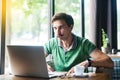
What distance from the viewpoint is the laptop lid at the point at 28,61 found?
170 centimetres

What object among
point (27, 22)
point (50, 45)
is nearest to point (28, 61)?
point (50, 45)

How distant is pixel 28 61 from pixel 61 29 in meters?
0.63

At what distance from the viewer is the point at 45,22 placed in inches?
164

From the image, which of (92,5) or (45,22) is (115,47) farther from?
(45,22)

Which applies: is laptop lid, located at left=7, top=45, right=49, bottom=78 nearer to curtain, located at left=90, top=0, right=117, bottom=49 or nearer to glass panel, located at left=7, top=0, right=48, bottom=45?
glass panel, located at left=7, top=0, right=48, bottom=45

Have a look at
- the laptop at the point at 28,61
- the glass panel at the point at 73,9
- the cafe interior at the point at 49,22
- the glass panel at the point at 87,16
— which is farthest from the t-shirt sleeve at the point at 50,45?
the glass panel at the point at 87,16

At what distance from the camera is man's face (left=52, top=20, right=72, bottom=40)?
2279 millimetres

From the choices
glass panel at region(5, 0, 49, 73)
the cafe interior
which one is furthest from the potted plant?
glass panel at region(5, 0, 49, 73)

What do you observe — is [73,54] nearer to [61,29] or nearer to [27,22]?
[61,29]

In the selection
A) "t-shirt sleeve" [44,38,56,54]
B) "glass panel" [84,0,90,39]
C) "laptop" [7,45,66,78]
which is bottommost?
"laptop" [7,45,66,78]

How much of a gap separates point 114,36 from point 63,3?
1130 millimetres

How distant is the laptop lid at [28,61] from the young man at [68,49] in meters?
0.47

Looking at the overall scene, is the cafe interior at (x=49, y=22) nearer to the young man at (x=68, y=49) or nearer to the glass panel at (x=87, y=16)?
the glass panel at (x=87, y=16)

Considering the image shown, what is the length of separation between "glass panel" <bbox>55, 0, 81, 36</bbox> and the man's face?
2.05m
